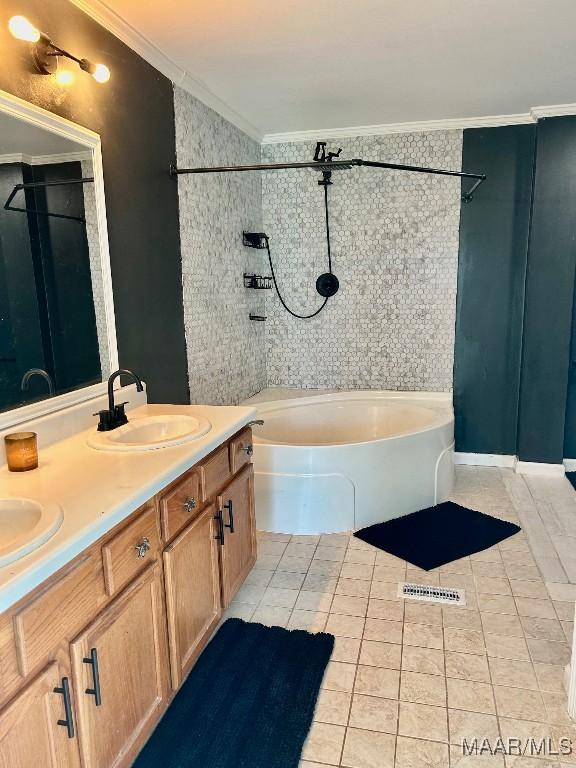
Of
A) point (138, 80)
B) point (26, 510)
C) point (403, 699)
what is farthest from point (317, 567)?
point (138, 80)

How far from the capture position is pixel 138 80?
256cm

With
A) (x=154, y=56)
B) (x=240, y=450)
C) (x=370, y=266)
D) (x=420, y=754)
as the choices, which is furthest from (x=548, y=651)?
(x=154, y=56)

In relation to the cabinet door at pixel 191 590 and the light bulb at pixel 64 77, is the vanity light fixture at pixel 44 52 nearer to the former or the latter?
the light bulb at pixel 64 77

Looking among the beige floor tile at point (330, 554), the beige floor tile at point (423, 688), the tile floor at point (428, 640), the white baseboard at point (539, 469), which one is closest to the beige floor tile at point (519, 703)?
the tile floor at point (428, 640)

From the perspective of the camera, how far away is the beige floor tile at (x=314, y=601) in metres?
2.43

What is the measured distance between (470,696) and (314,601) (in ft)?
2.54

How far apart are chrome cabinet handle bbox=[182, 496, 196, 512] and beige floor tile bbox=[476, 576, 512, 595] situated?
1.46 meters

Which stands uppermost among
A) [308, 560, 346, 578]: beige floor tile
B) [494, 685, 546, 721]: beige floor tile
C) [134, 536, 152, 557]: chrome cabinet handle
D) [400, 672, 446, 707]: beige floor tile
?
[134, 536, 152, 557]: chrome cabinet handle

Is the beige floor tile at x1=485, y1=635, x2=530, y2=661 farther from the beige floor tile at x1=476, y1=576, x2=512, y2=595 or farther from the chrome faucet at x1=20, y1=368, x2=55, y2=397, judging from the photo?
the chrome faucet at x1=20, y1=368, x2=55, y2=397

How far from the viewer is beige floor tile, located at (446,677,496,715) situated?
185 cm

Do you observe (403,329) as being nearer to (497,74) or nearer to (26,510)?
(497,74)

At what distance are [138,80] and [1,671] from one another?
96.9 inches

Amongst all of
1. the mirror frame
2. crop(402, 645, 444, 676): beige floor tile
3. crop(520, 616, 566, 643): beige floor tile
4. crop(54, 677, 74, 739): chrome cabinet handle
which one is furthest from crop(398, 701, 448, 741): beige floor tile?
the mirror frame

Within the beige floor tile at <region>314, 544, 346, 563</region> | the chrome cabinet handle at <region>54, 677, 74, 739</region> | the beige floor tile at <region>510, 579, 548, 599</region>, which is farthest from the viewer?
the beige floor tile at <region>314, 544, 346, 563</region>
